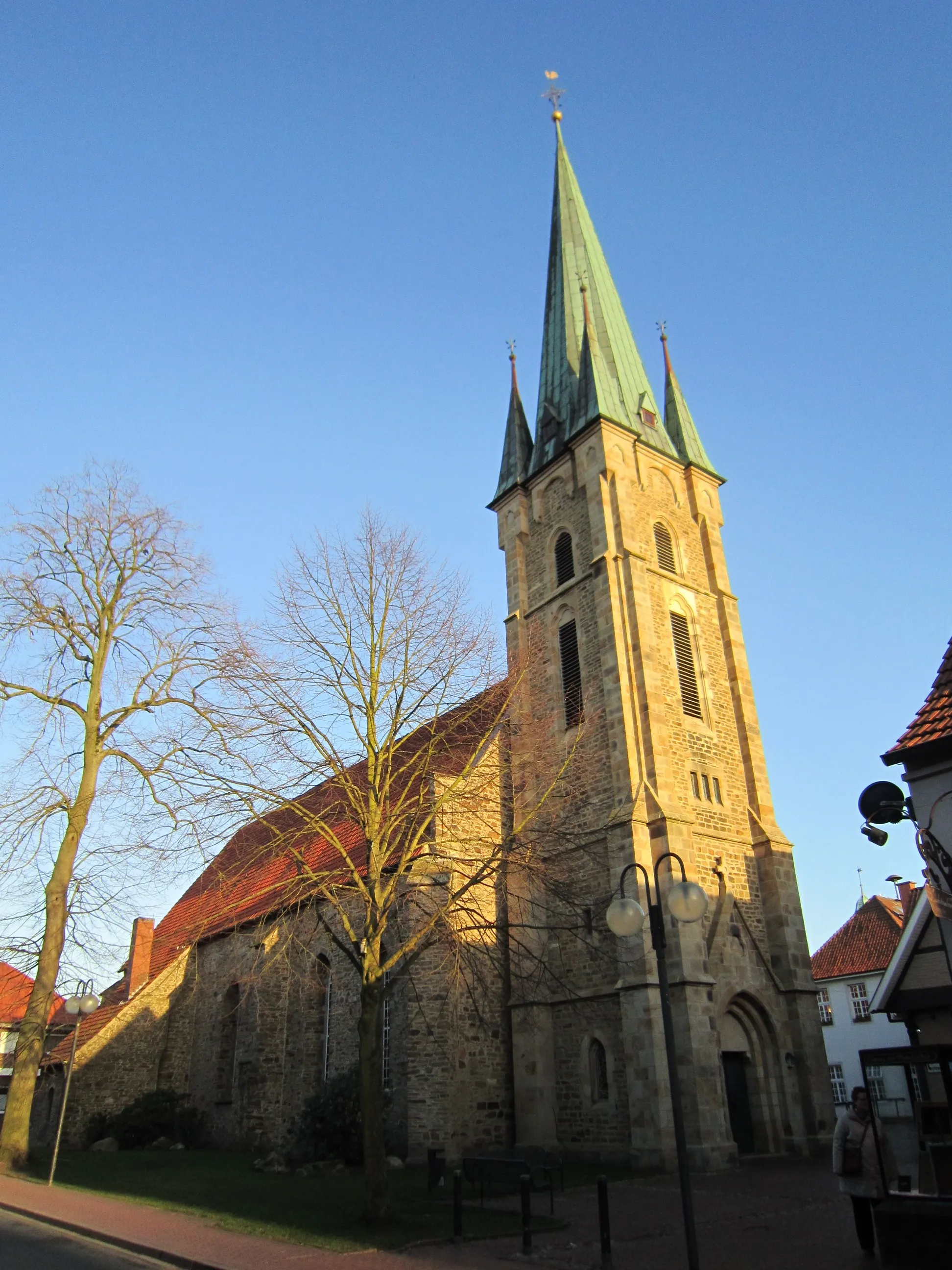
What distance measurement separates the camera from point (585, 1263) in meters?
9.32

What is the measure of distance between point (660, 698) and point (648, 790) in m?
2.53

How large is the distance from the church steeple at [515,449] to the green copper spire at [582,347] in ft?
1.98

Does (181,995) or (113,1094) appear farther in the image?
(181,995)

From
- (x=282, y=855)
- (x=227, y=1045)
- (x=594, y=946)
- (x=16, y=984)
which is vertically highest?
(x=282, y=855)

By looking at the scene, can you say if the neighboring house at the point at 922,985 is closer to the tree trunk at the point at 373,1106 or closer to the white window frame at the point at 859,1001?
the tree trunk at the point at 373,1106

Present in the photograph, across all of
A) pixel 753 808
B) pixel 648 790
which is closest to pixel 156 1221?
pixel 648 790

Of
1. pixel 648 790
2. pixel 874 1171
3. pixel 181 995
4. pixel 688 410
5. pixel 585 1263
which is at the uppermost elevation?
pixel 688 410

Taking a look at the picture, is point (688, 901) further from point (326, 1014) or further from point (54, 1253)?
point (326, 1014)

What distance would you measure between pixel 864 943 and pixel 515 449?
25229 millimetres

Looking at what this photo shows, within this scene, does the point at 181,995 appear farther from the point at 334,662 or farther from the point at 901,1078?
the point at 901,1078

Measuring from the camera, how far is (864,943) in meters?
37.4

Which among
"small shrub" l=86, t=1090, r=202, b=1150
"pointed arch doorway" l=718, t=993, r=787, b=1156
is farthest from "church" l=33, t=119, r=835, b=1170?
"small shrub" l=86, t=1090, r=202, b=1150

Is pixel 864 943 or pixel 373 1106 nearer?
pixel 373 1106

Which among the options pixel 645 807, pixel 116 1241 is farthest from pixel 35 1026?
pixel 645 807
